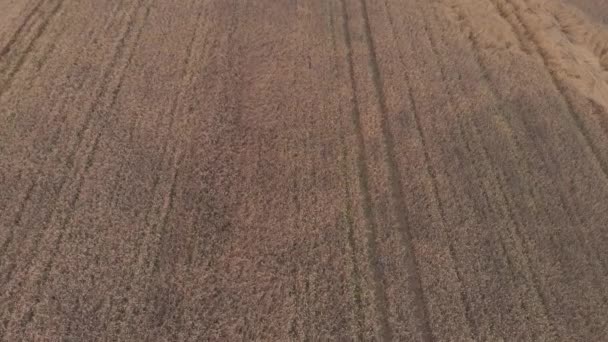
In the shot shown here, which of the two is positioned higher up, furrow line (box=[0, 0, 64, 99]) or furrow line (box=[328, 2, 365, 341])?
furrow line (box=[0, 0, 64, 99])

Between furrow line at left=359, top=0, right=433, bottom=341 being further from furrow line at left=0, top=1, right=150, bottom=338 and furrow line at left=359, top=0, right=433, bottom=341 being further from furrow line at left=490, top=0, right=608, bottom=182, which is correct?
furrow line at left=0, top=1, right=150, bottom=338

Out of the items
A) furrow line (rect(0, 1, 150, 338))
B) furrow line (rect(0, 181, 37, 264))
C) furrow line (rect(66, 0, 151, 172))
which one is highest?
furrow line (rect(66, 0, 151, 172))

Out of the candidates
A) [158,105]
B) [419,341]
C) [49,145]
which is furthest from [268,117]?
[419,341]

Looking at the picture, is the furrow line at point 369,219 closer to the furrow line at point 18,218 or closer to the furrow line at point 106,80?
the furrow line at point 106,80

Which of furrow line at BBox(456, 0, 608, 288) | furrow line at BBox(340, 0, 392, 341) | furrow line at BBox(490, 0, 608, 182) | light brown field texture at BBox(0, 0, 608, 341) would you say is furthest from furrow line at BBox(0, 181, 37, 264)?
furrow line at BBox(490, 0, 608, 182)

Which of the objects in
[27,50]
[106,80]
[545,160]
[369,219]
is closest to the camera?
[369,219]

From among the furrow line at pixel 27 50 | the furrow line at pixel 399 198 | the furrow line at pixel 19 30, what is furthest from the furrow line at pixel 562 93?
the furrow line at pixel 19 30

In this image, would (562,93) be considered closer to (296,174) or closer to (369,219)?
(369,219)

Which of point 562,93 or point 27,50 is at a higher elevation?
point 27,50

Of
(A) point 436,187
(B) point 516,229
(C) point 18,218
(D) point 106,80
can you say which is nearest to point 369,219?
(A) point 436,187
